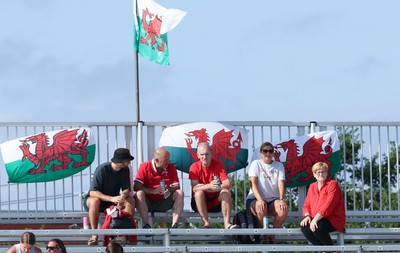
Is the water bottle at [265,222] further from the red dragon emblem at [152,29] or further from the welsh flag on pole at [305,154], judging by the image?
the red dragon emblem at [152,29]

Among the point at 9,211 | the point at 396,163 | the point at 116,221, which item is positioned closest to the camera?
the point at 116,221

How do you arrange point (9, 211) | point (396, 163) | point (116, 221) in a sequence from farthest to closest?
1. point (396, 163)
2. point (9, 211)
3. point (116, 221)

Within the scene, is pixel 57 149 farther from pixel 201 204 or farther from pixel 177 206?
pixel 201 204

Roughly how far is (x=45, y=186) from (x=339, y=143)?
12.3 feet

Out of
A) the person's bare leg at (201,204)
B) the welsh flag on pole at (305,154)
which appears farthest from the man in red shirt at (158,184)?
the welsh flag on pole at (305,154)

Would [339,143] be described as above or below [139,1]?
below

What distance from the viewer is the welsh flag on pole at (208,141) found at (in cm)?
1404

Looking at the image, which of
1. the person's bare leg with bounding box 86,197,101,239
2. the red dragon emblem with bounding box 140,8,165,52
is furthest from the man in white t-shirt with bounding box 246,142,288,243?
the red dragon emblem with bounding box 140,8,165,52

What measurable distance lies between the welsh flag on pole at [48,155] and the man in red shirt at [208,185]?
1.48 meters

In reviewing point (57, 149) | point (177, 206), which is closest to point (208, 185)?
point (177, 206)

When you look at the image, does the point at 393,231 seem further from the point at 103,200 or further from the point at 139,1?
the point at 139,1

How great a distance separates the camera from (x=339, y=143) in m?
14.7

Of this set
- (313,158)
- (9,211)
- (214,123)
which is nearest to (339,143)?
(313,158)

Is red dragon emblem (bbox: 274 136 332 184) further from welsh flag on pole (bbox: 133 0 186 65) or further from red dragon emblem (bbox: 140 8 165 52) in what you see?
red dragon emblem (bbox: 140 8 165 52)
